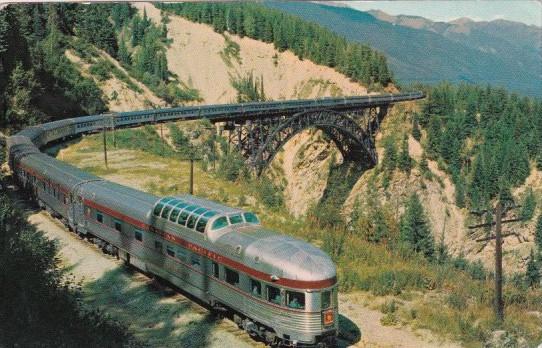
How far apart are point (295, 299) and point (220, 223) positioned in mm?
3522

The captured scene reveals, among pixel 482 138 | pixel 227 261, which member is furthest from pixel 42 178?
pixel 482 138

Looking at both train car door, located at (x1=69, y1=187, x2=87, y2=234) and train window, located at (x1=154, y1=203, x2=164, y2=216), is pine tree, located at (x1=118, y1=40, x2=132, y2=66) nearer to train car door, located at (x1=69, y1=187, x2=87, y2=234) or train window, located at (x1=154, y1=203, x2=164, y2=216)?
train car door, located at (x1=69, y1=187, x2=87, y2=234)

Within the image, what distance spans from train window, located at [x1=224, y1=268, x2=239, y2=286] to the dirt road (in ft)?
4.52

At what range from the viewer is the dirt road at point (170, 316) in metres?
15.4

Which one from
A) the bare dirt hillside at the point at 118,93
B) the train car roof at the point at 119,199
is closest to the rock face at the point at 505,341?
A: the train car roof at the point at 119,199

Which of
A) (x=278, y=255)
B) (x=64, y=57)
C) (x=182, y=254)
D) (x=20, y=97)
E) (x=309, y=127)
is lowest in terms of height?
(x=309, y=127)

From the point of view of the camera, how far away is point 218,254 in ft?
52.1

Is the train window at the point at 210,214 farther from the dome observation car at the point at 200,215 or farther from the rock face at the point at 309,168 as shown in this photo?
the rock face at the point at 309,168

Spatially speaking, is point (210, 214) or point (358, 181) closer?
point (210, 214)

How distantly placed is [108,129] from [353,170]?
44932mm

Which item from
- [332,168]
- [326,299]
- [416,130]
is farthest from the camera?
[416,130]

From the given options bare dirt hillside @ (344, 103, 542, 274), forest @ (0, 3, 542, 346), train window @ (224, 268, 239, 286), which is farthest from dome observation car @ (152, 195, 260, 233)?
bare dirt hillside @ (344, 103, 542, 274)

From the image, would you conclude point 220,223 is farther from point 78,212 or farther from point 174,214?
point 78,212

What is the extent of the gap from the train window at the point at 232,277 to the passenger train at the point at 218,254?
0.03 meters
